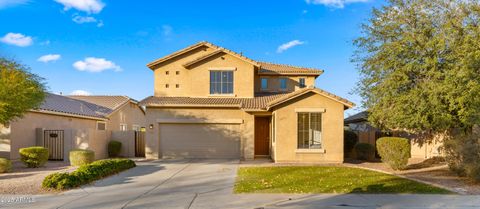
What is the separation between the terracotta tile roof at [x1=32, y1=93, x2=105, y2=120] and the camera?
844 inches

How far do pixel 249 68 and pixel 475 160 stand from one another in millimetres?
13023

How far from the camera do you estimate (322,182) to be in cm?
A: 1184

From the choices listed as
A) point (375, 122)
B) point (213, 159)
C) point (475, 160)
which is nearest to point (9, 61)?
point (213, 159)

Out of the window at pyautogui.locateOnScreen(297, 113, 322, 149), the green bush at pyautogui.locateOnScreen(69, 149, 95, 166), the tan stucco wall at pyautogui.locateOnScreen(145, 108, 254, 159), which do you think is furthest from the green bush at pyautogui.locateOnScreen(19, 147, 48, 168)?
the window at pyautogui.locateOnScreen(297, 113, 322, 149)

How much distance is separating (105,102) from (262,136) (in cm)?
1607

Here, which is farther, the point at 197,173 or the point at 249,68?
the point at 249,68

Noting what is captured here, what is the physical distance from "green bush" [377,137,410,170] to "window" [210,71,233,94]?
9.62 meters

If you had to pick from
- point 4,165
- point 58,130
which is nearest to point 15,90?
point 4,165

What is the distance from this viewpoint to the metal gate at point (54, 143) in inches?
790

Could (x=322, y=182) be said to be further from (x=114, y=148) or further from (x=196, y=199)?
(x=114, y=148)

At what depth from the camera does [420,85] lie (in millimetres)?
15086

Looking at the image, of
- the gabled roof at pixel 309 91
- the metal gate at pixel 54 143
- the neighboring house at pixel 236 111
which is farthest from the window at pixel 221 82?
the metal gate at pixel 54 143

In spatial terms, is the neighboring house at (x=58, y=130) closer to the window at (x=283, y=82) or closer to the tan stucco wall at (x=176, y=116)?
the tan stucco wall at (x=176, y=116)

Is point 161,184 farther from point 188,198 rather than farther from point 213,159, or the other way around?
point 213,159
